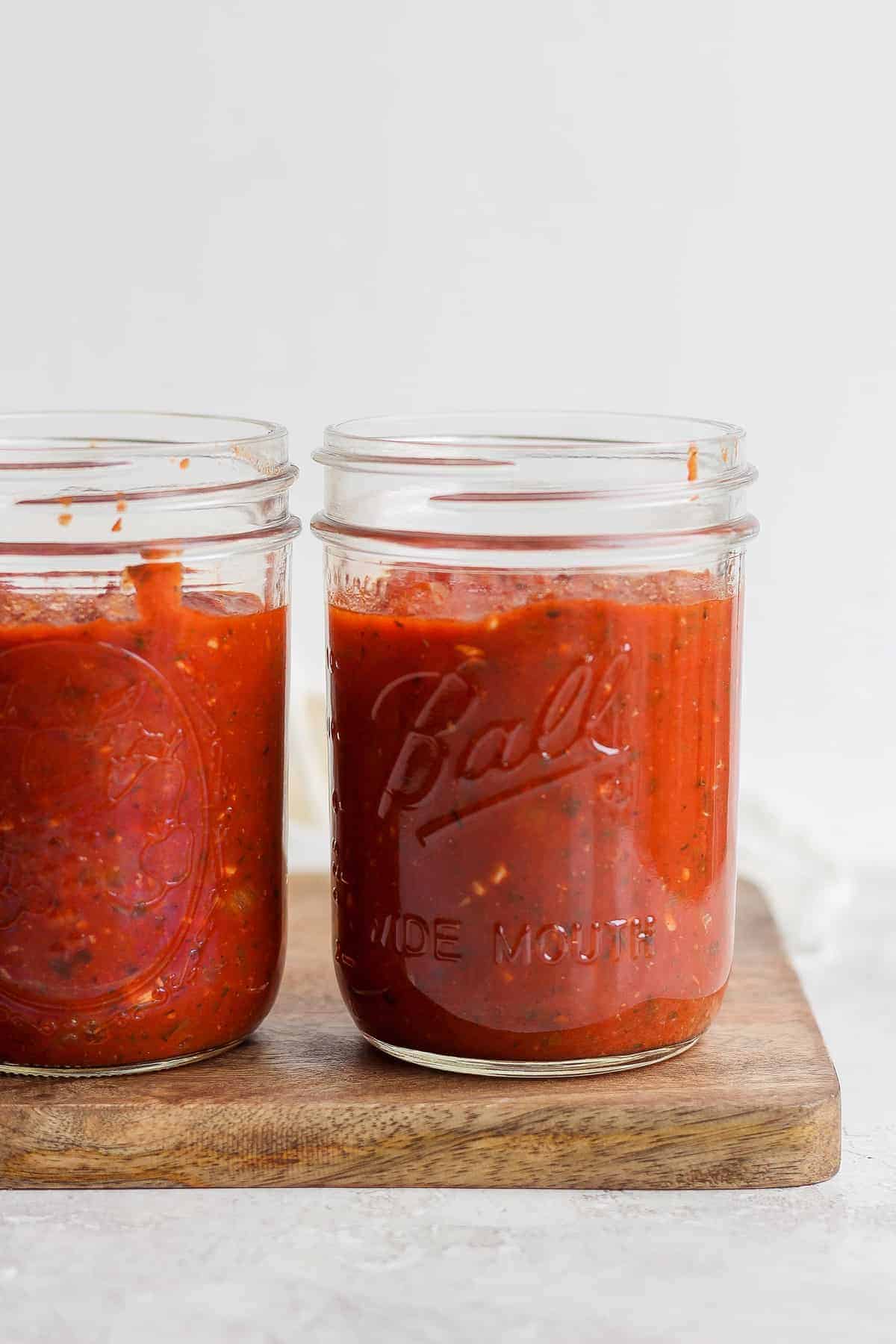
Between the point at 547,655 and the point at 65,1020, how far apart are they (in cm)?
45

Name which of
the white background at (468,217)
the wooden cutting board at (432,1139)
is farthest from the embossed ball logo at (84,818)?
the white background at (468,217)

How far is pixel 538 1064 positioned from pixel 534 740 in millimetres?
250

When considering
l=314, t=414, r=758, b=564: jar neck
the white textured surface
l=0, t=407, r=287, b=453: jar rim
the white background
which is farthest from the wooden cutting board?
the white background

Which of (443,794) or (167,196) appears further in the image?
(167,196)

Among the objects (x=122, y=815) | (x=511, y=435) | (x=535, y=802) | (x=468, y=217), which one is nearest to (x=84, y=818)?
(x=122, y=815)

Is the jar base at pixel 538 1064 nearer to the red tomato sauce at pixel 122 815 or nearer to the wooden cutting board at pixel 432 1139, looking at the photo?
the wooden cutting board at pixel 432 1139

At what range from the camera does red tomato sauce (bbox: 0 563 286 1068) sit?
1.23m

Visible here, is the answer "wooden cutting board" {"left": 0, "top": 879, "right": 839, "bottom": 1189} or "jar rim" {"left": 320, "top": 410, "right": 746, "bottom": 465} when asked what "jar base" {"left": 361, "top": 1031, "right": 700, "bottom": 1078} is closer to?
"wooden cutting board" {"left": 0, "top": 879, "right": 839, "bottom": 1189}

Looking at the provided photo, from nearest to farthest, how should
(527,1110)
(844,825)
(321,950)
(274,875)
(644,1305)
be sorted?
(644,1305)
(527,1110)
(274,875)
(321,950)
(844,825)

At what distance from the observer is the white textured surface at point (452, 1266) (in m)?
1.05

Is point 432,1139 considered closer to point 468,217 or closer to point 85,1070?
point 85,1070

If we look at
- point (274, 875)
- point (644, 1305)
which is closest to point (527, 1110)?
point (644, 1305)

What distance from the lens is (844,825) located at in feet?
7.45

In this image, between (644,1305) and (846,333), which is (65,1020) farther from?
(846,333)
